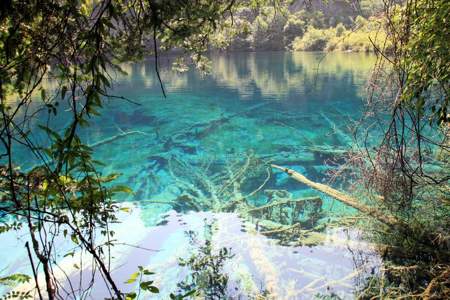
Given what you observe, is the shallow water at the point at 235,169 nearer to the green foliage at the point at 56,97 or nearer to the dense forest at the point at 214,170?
the dense forest at the point at 214,170

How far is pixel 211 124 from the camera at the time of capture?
15164 millimetres

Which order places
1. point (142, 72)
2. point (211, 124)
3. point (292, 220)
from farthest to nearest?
point (142, 72) → point (211, 124) → point (292, 220)

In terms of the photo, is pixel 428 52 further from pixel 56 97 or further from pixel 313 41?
pixel 313 41

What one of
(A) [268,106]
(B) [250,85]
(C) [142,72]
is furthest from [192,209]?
(C) [142,72]

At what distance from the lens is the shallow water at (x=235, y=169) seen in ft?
17.1

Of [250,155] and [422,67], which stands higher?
[422,67]

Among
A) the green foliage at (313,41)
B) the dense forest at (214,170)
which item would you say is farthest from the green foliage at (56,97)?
the green foliage at (313,41)

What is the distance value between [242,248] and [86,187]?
13.9 ft

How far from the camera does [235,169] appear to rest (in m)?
9.91

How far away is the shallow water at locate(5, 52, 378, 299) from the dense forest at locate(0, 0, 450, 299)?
0.05 m

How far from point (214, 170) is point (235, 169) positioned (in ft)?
1.69

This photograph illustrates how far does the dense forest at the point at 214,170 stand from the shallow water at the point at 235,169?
5 centimetres

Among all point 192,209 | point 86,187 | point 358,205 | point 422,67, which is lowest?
point 192,209

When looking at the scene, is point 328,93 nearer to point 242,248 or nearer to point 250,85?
point 250,85
